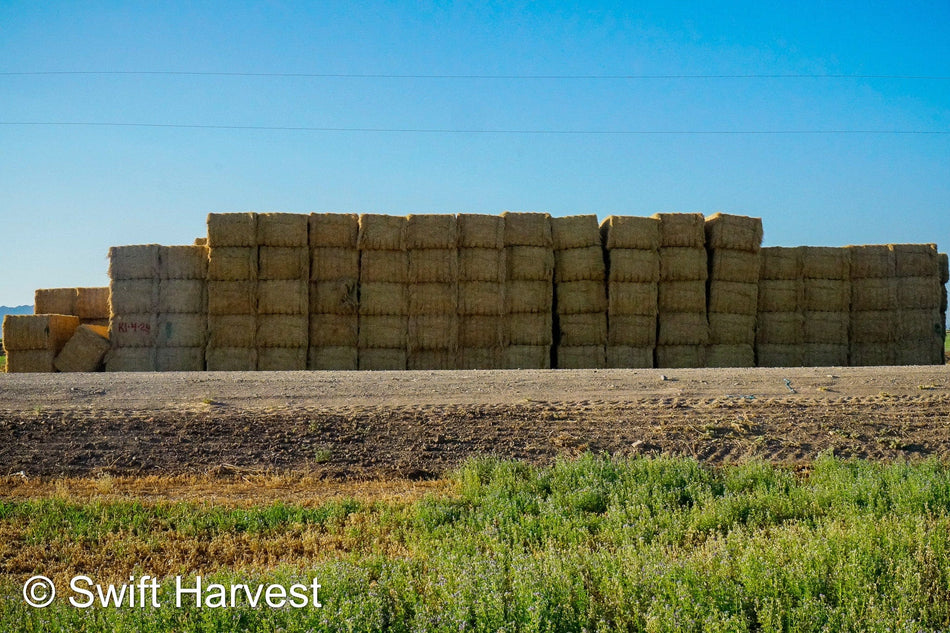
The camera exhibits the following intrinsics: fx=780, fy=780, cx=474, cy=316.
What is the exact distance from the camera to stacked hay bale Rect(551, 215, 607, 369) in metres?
19.3

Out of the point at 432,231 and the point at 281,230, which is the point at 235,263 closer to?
the point at 281,230

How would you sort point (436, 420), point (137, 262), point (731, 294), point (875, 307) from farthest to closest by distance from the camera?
point (875, 307) < point (731, 294) < point (137, 262) < point (436, 420)

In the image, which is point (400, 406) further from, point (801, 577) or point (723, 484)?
point (801, 577)

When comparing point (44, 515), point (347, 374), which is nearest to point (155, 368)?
point (347, 374)

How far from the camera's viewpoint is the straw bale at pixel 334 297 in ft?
61.8

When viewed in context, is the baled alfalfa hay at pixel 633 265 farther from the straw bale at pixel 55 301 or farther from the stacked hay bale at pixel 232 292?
the straw bale at pixel 55 301

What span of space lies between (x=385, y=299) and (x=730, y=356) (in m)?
8.73

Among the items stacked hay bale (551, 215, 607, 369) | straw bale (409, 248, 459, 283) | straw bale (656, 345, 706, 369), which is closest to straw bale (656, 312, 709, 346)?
straw bale (656, 345, 706, 369)

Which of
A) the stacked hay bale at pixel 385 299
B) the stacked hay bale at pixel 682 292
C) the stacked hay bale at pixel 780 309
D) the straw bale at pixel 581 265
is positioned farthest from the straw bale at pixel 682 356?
the stacked hay bale at pixel 385 299

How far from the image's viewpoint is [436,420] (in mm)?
10359

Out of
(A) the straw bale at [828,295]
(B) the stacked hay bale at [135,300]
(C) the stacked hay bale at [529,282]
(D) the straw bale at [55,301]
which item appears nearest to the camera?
(B) the stacked hay bale at [135,300]

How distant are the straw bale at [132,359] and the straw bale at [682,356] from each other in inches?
490

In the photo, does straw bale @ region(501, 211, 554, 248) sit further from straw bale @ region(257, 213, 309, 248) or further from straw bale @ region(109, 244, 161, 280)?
straw bale @ region(109, 244, 161, 280)

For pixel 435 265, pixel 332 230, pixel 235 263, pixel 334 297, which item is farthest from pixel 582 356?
pixel 235 263
